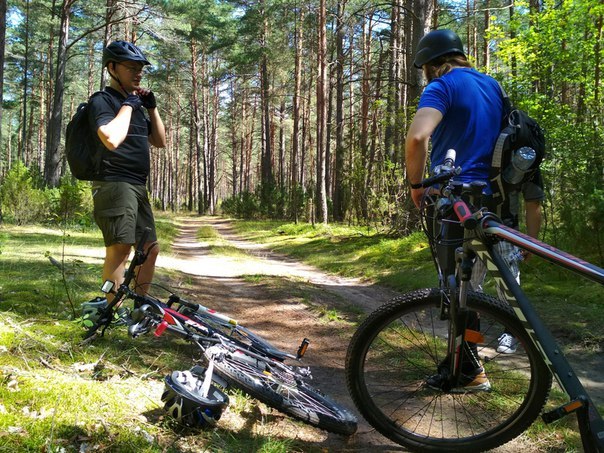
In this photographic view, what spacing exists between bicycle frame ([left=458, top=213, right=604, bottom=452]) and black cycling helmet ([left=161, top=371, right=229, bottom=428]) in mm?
1396

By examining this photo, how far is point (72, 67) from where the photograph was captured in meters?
38.2

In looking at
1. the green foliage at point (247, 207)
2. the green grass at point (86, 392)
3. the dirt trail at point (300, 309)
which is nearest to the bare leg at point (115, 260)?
the green grass at point (86, 392)

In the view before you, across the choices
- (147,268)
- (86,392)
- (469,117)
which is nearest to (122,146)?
(147,268)

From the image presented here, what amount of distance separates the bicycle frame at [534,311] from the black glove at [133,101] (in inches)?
89.1

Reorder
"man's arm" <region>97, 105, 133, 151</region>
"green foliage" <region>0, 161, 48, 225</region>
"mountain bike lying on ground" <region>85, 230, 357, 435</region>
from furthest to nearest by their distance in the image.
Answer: "green foliage" <region>0, 161, 48, 225</region> → "man's arm" <region>97, 105, 133, 151</region> → "mountain bike lying on ground" <region>85, 230, 357, 435</region>

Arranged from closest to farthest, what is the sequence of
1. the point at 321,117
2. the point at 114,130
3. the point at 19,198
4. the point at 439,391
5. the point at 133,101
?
the point at 439,391 < the point at 114,130 < the point at 133,101 < the point at 19,198 < the point at 321,117

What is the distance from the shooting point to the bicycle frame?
1626 mm

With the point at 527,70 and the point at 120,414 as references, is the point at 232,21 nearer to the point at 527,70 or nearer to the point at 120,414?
the point at 527,70

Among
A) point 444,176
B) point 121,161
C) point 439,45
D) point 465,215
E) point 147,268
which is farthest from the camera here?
point 147,268

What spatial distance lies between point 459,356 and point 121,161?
2.54m

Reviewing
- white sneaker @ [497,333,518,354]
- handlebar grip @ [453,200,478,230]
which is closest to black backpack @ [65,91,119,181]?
handlebar grip @ [453,200,478,230]

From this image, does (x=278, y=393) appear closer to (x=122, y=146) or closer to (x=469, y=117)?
(x=469, y=117)

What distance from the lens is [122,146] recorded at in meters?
3.36

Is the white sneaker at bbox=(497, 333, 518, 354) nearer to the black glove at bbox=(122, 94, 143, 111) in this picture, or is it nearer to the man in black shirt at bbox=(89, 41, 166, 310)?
the man in black shirt at bbox=(89, 41, 166, 310)
